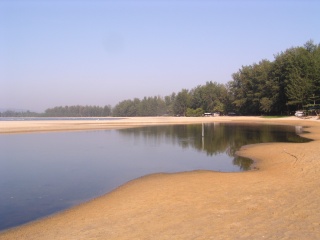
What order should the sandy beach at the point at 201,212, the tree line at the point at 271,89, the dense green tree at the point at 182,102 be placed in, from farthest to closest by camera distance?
the dense green tree at the point at 182,102
the tree line at the point at 271,89
the sandy beach at the point at 201,212

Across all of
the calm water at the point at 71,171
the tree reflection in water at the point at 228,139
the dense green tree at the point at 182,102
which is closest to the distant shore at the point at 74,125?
the tree reflection in water at the point at 228,139

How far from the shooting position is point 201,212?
27.4 feet

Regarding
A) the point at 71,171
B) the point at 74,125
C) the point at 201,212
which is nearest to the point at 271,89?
the point at 74,125

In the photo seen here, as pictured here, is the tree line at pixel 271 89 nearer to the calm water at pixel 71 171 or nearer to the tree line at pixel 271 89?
the tree line at pixel 271 89

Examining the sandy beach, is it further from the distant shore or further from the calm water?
the distant shore

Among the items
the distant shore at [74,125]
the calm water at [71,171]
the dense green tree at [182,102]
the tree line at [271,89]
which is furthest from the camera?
the dense green tree at [182,102]

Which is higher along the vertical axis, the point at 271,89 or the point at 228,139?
the point at 271,89

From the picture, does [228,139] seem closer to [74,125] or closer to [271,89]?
[74,125]

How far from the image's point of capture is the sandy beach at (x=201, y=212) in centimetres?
684

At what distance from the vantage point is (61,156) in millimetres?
23922

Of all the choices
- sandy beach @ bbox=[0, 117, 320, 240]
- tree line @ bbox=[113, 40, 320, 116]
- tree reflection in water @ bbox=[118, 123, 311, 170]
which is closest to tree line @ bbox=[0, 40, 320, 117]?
tree line @ bbox=[113, 40, 320, 116]

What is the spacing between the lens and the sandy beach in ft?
22.4

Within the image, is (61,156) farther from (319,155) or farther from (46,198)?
(319,155)

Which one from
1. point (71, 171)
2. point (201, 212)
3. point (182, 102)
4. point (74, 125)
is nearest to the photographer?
point (201, 212)
